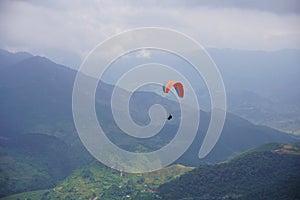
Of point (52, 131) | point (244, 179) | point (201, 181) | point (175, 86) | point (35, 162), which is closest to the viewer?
point (175, 86)

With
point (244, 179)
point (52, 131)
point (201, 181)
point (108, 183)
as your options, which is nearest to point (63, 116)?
point (52, 131)

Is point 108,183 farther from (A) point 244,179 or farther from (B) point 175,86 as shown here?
(B) point 175,86

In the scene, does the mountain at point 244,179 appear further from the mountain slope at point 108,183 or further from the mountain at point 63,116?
the mountain at point 63,116

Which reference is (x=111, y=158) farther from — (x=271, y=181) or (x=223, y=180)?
(x=271, y=181)

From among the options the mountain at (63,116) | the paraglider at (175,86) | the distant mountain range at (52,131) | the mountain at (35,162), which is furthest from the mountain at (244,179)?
the mountain at (63,116)

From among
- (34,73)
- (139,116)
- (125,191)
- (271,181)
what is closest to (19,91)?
(34,73)

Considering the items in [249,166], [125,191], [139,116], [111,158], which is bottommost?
[125,191]

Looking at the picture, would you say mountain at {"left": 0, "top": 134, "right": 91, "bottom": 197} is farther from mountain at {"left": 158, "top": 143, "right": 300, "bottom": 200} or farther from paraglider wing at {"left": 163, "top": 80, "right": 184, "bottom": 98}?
paraglider wing at {"left": 163, "top": 80, "right": 184, "bottom": 98}

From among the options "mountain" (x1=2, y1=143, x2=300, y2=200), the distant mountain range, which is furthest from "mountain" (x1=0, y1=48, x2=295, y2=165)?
"mountain" (x1=2, y1=143, x2=300, y2=200)

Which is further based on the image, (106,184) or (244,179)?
(106,184)
